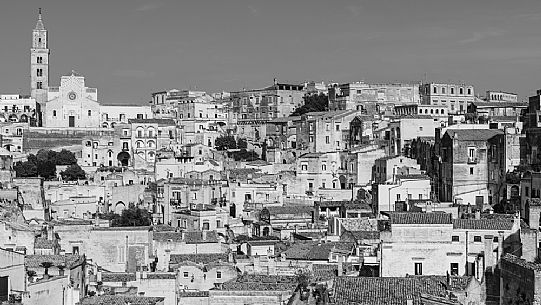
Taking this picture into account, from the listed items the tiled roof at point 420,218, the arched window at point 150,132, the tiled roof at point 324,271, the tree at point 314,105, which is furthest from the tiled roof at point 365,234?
the tree at point 314,105

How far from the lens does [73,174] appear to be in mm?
64750

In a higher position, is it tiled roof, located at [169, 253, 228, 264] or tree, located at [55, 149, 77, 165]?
tree, located at [55, 149, 77, 165]

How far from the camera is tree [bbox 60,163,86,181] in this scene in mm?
64312

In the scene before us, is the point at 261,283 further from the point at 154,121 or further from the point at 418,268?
the point at 154,121

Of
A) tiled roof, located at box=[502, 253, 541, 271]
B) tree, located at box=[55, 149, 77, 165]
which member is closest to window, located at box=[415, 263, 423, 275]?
tiled roof, located at box=[502, 253, 541, 271]

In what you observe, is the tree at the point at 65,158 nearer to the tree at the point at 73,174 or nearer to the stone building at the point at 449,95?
the tree at the point at 73,174

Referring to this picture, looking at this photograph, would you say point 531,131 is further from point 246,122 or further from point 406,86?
point 246,122

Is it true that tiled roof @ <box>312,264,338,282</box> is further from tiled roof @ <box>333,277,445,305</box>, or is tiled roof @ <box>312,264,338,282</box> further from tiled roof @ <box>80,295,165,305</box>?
tiled roof @ <box>80,295,165,305</box>

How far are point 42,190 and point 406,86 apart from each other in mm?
38589

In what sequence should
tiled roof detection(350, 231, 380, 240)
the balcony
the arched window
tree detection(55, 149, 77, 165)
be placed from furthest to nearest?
the arched window, tree detection(55, 149, 77, 165), the balcony, tiled roof detection(350, 231, 380, 240)

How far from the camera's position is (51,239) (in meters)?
32.5

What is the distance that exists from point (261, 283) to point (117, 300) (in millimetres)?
4904

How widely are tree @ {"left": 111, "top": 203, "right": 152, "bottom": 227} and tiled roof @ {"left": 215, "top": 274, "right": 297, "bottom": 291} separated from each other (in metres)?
17.9

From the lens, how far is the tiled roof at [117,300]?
2350cm
